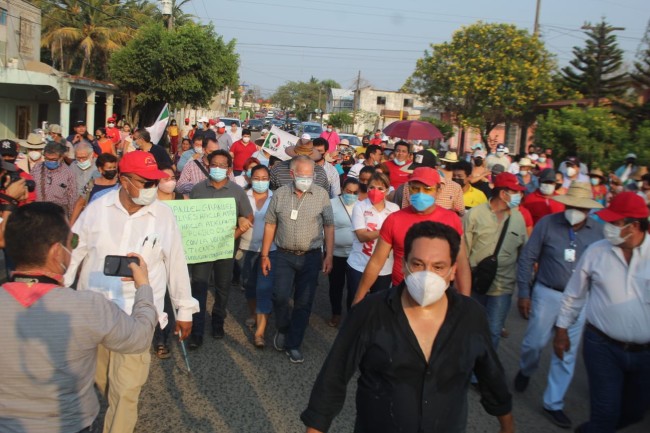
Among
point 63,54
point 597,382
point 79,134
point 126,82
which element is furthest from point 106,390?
point 63,54

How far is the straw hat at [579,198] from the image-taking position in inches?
206

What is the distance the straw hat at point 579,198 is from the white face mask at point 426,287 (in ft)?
10.1

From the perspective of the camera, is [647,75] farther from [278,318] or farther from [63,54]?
[63,54]

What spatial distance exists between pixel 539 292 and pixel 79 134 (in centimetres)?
1215

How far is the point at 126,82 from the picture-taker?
33.0 metres

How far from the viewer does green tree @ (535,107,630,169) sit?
1828 centimetres

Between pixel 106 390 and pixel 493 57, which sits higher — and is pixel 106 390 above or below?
below

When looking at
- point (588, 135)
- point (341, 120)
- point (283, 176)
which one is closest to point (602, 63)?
point (588, 135)

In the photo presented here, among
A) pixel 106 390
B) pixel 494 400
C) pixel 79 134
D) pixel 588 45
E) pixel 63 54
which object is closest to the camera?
pixel 494 400

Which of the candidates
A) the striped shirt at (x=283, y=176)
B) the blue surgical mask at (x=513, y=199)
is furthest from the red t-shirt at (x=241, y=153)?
the blue surgical mask at (x=513, y=199)

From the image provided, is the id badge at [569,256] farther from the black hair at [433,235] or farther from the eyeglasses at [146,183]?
the eyeglasses at [146,183]

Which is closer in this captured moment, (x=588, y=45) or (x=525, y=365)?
(x=525, y=365)

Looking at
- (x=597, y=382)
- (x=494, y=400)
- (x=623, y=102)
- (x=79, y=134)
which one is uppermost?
(x=623, y=102)

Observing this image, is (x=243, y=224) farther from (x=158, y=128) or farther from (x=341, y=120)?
(x=341, y=120)
